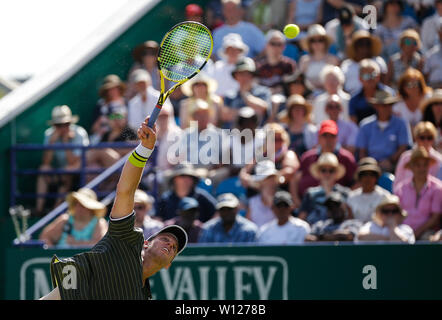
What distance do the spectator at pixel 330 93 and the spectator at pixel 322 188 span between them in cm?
81

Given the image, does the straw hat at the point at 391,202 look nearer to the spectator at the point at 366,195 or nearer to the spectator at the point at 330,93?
the spectator at the point at 366,195

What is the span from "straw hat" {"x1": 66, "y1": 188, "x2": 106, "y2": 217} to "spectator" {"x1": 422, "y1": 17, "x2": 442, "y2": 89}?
10.5ft

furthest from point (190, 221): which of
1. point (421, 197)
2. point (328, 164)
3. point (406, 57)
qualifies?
point (406, 57)

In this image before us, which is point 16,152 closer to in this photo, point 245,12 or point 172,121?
point 172,121

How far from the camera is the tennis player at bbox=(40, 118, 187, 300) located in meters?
5.58

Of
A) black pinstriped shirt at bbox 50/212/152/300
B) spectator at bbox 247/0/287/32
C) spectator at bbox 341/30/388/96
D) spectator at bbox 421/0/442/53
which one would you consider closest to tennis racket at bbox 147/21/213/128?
black pinstriped shirt at bbox 50/212/152/300

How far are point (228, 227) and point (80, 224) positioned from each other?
4.59 ft

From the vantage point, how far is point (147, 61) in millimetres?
11633

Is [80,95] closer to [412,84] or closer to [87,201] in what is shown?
[87,201]

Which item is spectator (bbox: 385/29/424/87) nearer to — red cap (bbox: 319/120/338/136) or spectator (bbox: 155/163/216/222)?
red cap (bbox: 319/120/338/136)

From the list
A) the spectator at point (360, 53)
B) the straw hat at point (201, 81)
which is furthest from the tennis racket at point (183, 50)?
the spectator at point (360, 53)

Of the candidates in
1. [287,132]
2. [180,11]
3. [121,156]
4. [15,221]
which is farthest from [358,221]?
[180,11]

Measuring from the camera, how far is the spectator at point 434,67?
33.7 ft
